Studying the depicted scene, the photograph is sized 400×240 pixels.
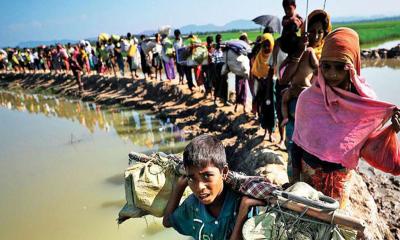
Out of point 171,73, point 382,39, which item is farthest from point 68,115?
point 382,39

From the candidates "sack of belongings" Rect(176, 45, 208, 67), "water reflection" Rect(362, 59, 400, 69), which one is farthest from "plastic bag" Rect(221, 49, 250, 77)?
"water reflection" Rect(362, 59, 400, 69)

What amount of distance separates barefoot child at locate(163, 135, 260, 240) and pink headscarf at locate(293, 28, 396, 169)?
0.84 m

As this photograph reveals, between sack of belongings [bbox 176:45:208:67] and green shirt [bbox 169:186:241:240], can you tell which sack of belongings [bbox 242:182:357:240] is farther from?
sack of belongings [bbox 176:45:208:67]

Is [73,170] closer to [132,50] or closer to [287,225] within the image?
[287,225]

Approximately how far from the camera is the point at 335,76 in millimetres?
1850

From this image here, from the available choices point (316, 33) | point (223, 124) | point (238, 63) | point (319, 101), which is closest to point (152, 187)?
point (319, 101)

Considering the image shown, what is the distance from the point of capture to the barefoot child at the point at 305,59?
2.79 metres

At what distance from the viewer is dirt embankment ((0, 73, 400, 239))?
10.5 ft

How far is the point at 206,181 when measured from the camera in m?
1.33

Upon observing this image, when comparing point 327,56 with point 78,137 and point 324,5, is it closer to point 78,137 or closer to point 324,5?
point 324,5

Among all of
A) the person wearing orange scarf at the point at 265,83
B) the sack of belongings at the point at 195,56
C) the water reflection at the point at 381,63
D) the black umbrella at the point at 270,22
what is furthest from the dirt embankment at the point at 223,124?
the water reflection at the point at 381,63

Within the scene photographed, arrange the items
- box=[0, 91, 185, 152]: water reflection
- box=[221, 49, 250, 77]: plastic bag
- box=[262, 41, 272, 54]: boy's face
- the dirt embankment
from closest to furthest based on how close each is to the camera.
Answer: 1. the dirt embankment
2. box=[262, 41, 272, 54]: boy's face
3. box=[221, 49, 250, 77]: plastic bag
4. box=[0, 91, 185, 152]: water reflection

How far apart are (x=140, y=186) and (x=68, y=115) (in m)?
9.82

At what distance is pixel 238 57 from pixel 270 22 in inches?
38.2
